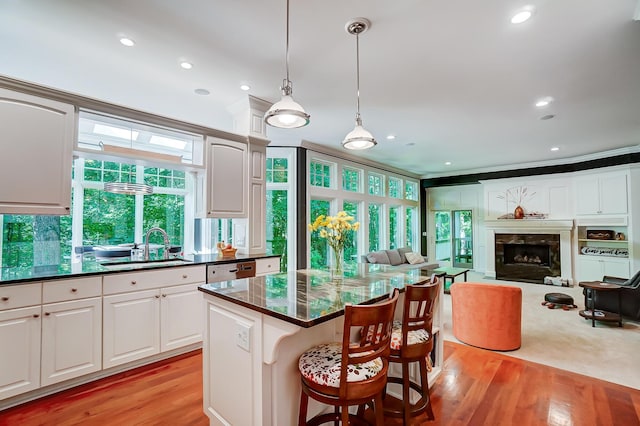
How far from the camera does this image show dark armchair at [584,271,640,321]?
13.3 feet

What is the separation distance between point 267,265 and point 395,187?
562 cm

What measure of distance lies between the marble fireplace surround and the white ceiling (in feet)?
10.1

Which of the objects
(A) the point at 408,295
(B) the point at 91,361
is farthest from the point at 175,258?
(A) the point at 408,295

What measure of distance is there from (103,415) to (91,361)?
576 mm

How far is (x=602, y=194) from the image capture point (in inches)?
257

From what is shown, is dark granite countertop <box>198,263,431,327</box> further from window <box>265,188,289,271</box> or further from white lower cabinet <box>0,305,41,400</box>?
window <box>265,188,289,271</box>

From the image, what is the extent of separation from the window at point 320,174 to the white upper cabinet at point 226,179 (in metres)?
2.05

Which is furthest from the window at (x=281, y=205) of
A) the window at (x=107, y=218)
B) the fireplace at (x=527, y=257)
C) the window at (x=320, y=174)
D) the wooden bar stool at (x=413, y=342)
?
the fireplace at (x=527, y=257)

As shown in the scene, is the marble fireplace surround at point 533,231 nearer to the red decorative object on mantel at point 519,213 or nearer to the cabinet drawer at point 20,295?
the red decorative object on mantel at point 519,213

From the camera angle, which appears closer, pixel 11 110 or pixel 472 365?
pixel 11 110

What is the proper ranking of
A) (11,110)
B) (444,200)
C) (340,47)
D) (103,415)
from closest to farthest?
(103,415) < (11,110) < (340,47) < (444,200)

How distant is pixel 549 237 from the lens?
7.31 meters

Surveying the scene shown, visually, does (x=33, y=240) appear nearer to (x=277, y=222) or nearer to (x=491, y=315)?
(x=277, y=222)

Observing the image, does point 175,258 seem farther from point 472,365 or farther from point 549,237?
point 549,237
